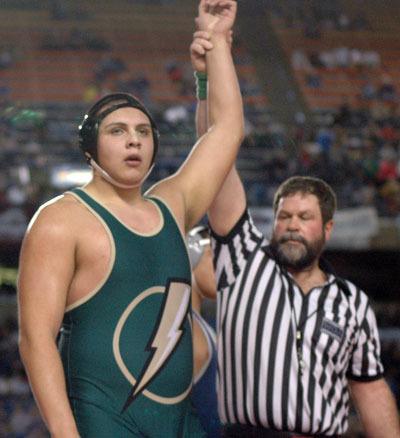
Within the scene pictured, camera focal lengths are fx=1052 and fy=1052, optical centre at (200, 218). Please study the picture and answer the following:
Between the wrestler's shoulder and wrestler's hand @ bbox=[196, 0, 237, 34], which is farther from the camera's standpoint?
wrestler's hand @ bbox=[196, 0, 237, 34]

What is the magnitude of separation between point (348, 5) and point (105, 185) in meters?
15.4

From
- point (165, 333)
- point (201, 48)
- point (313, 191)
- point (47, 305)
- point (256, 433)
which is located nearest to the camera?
point (47, 305)

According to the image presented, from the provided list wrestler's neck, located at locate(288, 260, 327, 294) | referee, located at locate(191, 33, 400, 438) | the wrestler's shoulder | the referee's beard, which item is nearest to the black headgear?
the wrestler's shoulder

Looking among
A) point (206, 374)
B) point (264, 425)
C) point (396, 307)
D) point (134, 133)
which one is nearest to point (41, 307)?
point (134, 133)

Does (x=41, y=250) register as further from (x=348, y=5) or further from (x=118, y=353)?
(x=348, y=5)

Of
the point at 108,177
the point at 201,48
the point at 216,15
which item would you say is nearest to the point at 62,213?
the point at 108,177

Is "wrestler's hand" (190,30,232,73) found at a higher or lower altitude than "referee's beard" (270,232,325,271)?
higher

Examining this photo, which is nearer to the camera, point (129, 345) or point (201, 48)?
point (129, 345)

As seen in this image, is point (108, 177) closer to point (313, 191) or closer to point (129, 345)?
point (129, 345)

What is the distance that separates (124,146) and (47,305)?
14.8 inches

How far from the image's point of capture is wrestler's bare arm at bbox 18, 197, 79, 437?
204 centimetres

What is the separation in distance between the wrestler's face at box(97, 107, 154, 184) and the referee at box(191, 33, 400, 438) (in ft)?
1.97

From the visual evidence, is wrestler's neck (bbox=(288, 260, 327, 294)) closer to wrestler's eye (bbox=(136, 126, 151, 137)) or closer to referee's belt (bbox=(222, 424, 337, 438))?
referee's belt (bbox=(222, 424, 337, 438))

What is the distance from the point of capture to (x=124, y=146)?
2205 millimetres
